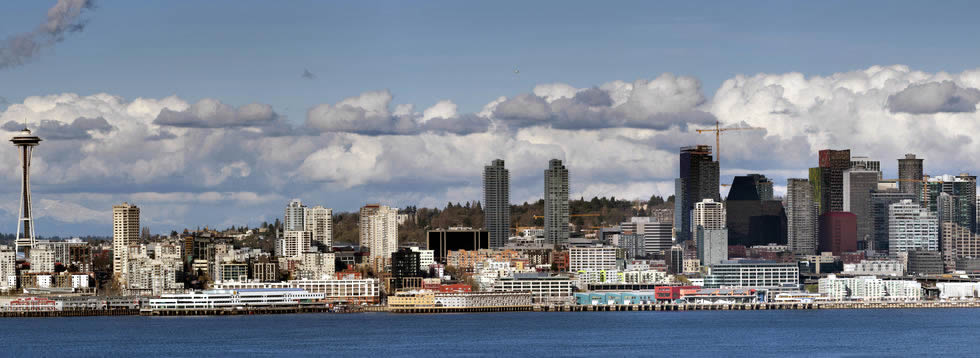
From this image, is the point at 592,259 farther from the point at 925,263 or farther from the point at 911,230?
the point at 911,230

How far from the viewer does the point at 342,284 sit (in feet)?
390

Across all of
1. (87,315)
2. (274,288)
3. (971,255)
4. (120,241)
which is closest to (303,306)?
(274,288)

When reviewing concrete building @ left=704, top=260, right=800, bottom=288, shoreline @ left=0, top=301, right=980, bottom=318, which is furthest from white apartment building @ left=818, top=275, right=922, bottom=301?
concrete building @ left=704, top=260, right=800, bottom=288

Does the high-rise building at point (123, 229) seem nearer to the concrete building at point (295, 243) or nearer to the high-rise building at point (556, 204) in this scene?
the concrete building at point (295, 243)

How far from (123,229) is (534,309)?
5151 centimetres

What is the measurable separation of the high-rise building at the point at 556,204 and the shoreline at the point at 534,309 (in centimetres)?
6488

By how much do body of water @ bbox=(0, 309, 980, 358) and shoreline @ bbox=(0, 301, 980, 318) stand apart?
12.9 feet

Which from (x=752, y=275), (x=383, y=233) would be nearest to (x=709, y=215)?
(x=383, y=233)

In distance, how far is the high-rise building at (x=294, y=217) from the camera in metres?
175

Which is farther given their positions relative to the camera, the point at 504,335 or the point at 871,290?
the point at 871,290

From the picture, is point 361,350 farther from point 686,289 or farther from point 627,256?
point 627,256

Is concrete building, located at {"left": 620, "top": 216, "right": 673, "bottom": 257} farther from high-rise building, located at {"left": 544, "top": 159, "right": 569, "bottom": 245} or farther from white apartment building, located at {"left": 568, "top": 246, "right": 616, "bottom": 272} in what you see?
white apartment building, located at {"left": 568, "top": 246, "right": 616, "bottom": 272}

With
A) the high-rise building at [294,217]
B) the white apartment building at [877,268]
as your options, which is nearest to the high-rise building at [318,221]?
the high-rise building at [294,217]

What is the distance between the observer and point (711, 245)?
180250 millimetres
